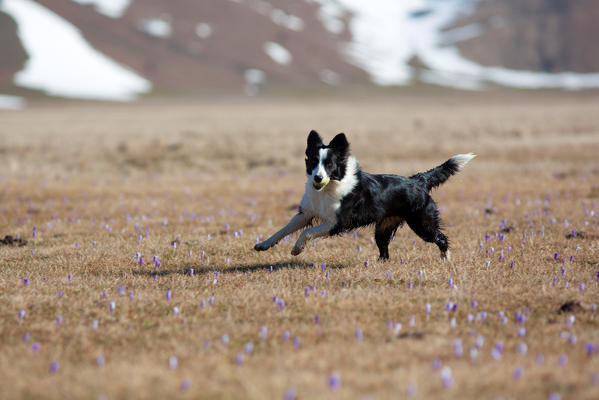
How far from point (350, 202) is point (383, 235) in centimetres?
101

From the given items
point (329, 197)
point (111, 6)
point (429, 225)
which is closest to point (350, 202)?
point (329, 197)

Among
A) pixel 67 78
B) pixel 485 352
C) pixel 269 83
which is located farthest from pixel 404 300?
pixel 269 83

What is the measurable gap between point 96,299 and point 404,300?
348 centimetres

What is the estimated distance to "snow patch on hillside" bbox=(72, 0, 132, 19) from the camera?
569 ft

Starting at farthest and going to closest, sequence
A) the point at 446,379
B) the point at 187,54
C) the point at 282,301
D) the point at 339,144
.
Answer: the point at 187,54 → the point at 339,144 → the point at 282,301 → the point at 446,379

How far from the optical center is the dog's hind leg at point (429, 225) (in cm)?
880

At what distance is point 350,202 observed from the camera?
821 centimetres

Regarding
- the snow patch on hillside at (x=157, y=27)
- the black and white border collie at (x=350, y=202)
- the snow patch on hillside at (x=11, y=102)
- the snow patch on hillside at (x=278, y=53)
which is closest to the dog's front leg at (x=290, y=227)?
the black and white border collie at (x=350, y=202)

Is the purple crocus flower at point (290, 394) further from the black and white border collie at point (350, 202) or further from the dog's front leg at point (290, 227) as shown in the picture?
the dog's front leg at point (290, 227)

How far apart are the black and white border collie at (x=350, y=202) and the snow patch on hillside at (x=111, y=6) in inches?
7080

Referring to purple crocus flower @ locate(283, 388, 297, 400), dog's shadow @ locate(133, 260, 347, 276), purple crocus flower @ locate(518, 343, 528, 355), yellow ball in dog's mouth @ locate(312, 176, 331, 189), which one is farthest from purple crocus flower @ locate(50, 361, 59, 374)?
yellow ball in dog's mouth @ locate(312, 176, 331, 189)

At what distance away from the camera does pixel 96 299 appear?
6.76 m

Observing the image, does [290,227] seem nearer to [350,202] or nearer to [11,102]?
[350,202]

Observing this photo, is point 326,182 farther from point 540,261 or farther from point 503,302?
point 540,261
